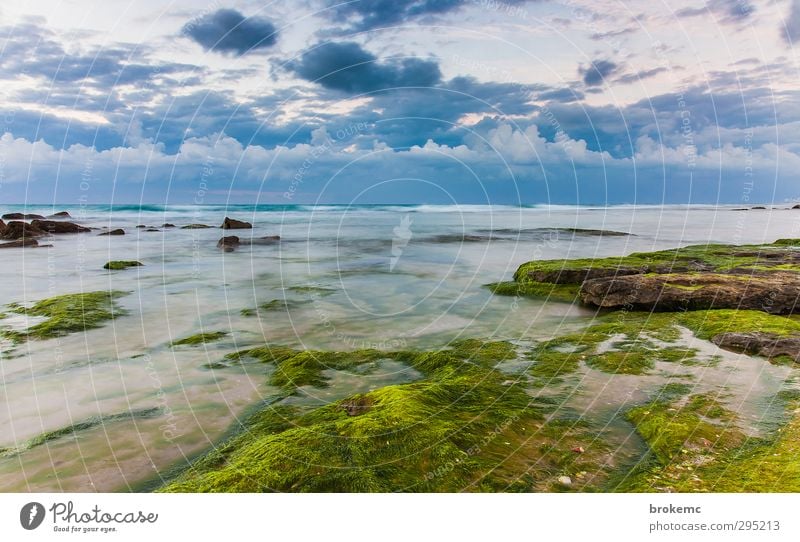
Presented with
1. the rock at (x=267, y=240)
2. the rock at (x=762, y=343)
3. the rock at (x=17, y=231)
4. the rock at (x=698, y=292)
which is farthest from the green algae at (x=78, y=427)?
the rock at (x=17, y=231)

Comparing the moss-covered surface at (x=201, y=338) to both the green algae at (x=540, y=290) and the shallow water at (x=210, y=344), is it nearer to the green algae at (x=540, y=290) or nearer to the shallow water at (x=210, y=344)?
the shallow water at (x=210, y=344)

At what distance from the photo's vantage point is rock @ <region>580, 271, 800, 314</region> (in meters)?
9.55

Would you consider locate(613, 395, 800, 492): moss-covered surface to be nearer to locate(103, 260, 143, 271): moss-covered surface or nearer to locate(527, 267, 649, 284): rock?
locate(527, 267, 649, 284): rock

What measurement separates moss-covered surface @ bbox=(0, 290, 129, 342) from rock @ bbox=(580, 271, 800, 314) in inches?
466

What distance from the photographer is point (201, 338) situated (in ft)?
29.7

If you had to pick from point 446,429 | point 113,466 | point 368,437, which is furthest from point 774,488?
point 113,466

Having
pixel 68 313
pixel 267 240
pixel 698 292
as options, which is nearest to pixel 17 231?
pixel 267 240

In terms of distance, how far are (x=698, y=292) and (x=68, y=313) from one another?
1456cm

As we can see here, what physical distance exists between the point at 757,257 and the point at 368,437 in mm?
17343

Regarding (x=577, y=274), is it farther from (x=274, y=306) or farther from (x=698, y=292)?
(x=274, y=306)

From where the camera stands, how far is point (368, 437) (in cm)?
473

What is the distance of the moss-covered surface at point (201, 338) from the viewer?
28.8ft

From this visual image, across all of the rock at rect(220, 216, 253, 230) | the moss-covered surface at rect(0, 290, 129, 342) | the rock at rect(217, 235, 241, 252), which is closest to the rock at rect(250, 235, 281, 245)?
the rock at rect(217, 235, 241, 252)
